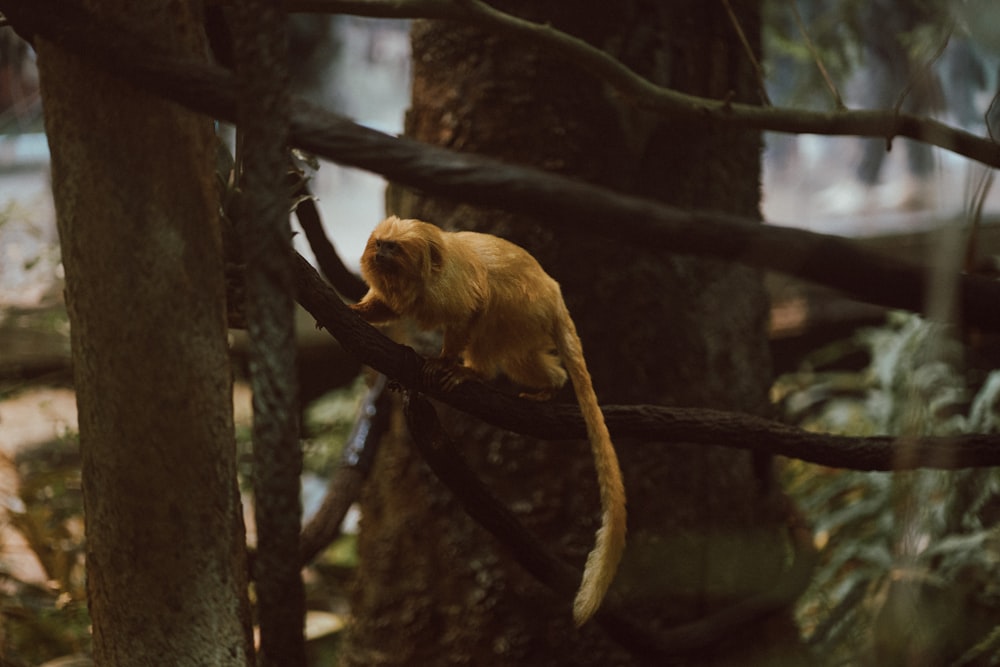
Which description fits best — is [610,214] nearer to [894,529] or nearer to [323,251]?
[323,251]

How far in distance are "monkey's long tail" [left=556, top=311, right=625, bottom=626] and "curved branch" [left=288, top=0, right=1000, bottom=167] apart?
510 millimetres

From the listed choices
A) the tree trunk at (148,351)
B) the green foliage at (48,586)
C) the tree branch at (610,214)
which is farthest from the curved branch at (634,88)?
the green foliage at (48,586)

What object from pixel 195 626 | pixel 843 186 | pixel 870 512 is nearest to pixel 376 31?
pixel 843 186

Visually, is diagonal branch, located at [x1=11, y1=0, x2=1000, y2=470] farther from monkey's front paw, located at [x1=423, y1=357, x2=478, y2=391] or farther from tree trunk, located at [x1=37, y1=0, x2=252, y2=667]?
monkey's front paw, located at [x1=423, y1=357, x2=478, y2=391]

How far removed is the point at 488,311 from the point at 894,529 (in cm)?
137

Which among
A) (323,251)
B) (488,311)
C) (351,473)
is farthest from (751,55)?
(351,473)

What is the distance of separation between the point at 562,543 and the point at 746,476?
20.9 inches

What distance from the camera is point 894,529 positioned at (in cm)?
235

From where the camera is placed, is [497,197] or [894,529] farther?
[894,529]

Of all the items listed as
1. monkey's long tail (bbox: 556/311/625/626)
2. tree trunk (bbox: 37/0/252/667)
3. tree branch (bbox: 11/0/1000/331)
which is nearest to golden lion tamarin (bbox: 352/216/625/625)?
monkey's long tail (bbox: 556/311/625/626)

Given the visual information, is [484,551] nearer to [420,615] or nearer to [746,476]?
[420,615]

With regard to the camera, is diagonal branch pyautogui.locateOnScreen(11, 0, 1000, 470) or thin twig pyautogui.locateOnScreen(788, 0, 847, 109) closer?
diagonal branch pyautogui.locateOnScreen(11, 0, 1000, 470)

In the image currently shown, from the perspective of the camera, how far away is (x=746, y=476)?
236 centimetres

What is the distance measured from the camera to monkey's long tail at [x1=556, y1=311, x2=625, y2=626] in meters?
1.39
